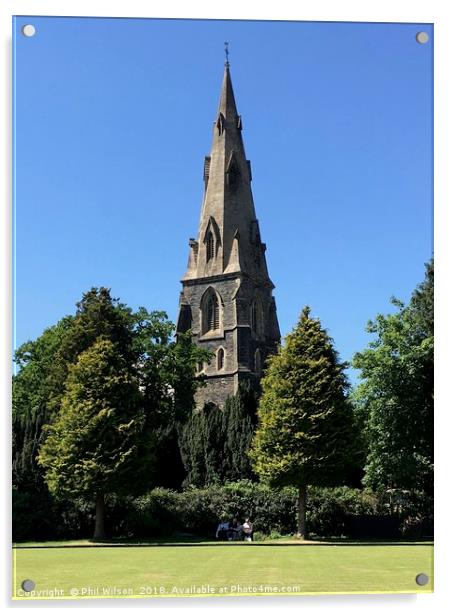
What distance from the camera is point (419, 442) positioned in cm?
2595

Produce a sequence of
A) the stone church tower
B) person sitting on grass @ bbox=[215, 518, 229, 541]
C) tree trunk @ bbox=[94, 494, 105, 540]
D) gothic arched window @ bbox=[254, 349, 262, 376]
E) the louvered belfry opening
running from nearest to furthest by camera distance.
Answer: tree trunk @ bbox=[94, 494, 105, 540] < person sitting on grass @ bbox=[215, 518, 229, 541] < the stone church tower < gothic arched window @ bbox=[254, 349, 262, 376] < the louvered belfry opening

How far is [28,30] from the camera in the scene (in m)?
12.4

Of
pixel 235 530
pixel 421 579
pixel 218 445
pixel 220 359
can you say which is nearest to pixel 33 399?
pixel 218 445

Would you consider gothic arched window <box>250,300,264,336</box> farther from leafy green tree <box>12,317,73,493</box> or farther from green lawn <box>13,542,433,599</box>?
green lawn <box>13,542,433,599</box>

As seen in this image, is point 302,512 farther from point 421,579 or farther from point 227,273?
point 227,273

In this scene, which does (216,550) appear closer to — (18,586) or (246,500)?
(18,586)

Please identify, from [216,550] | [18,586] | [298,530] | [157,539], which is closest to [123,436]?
[157,539]

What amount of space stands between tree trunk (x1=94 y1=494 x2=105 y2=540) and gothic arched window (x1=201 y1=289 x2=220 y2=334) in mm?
42914

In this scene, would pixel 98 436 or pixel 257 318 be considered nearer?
pixel 98 436

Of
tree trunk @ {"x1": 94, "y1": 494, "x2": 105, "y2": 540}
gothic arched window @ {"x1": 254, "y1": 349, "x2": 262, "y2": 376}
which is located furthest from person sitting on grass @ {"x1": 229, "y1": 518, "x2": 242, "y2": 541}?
gothic arched window @ {"x1": 254, "y1": 349, "x2": 262, "y2": 376}

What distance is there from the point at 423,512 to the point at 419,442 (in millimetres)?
2290

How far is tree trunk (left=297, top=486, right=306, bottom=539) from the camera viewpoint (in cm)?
2659

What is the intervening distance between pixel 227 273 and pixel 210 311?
132 inches
